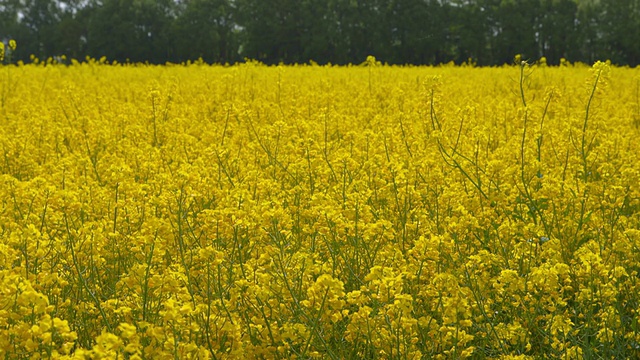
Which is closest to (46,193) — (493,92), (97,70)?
(493,92)

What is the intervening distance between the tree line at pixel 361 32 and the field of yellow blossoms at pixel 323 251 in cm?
2782

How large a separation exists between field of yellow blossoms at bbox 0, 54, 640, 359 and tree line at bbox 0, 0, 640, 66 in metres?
27.8

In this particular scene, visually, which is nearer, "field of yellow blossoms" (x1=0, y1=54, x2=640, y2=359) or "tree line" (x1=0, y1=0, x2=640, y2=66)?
"field of yellow blossoms" (x1=0, y1=54, x2=640, y2=359)

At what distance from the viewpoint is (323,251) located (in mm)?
3770

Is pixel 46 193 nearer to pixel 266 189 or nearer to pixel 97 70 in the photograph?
pixel 266 189

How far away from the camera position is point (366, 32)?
3503 centimetres

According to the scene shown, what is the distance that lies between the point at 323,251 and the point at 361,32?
32133 mm

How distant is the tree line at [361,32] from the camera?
3391 centimetres

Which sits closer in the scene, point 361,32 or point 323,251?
point 323,251

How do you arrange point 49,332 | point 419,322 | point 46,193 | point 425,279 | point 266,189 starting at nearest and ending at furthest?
point 49,332, point 419,322, point 425,279, point 46,193, point 266,189

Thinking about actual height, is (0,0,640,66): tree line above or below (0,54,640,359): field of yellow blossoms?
above

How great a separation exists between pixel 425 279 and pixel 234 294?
39.4 inches

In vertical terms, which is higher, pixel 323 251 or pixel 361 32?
pixel 361 32

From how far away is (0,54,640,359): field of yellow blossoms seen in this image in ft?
8.43
